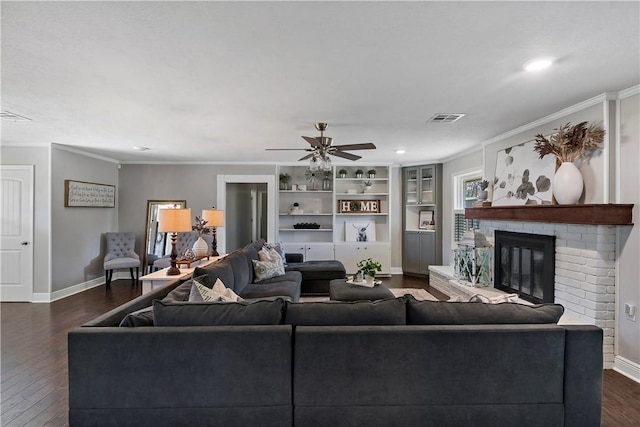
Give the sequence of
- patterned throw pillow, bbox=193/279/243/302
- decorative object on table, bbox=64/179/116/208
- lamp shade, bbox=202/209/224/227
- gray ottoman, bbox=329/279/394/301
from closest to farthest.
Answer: patterned throw pillow, bbox=193/279/243/302
gray ottoman, bbox=329/279/394/301
lamp shade, bbox=202/209/224/227
decorative object on table, bbox=64/179/116/208

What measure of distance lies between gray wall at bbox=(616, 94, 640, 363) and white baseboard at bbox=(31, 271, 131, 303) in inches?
278

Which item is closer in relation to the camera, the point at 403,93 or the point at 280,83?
the point at 280,83

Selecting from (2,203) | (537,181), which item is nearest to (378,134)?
(537,181)

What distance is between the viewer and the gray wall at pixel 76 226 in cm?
511

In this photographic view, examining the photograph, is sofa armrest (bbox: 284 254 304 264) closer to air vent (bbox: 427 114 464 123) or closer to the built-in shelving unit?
the built-in shelving unit

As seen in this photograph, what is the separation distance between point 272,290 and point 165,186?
419 cm

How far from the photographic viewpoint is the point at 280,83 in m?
2.65

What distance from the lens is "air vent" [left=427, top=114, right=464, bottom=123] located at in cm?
353

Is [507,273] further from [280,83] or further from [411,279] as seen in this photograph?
[280,83]

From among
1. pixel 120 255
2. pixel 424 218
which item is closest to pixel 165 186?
pixel 120 255

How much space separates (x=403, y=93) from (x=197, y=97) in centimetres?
184

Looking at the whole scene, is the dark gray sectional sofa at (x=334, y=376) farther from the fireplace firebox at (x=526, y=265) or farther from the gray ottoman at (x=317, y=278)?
the gray ottoman at (x=317, y=278)

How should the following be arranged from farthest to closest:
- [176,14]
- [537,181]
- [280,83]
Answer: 1. [537,181]
2. [280,83]
3. [176,14]

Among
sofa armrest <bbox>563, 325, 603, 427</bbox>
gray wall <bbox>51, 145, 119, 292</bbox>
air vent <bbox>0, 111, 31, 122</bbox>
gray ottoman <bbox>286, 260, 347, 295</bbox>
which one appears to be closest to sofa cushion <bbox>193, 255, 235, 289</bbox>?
gray ottoman <bbox>286, 260, 347, 295</bbox>
